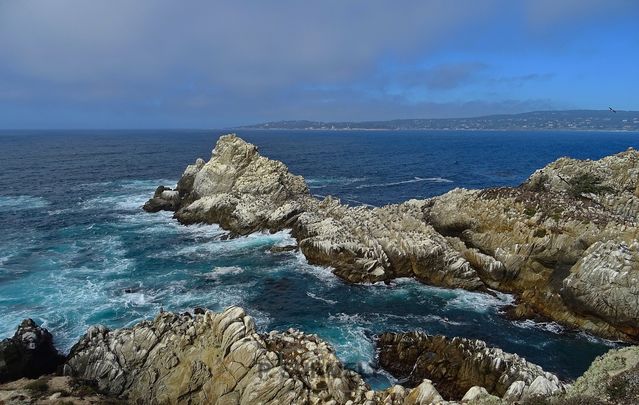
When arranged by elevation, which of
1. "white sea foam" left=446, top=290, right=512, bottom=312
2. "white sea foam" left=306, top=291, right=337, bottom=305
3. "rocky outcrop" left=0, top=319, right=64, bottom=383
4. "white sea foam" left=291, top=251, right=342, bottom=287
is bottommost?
"white sea foam" left=446, top=290, right=512, bottom=312

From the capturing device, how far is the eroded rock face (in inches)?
820

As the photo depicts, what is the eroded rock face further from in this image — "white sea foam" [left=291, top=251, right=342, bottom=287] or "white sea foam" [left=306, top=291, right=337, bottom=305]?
"white sea foam" [left=291, top=251, right=342, bottom=287]

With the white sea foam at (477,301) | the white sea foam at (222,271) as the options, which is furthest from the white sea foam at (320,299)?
the white sea foam at (477,301)

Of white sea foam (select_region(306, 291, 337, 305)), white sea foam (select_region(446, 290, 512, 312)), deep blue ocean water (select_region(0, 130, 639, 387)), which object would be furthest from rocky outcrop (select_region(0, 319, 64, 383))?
white sea foam (select_region(446, 290, 512, 312))

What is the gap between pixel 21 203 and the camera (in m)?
70.5

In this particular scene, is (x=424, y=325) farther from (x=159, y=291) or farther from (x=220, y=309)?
(x=159, y=291)

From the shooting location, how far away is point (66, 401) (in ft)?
70.4

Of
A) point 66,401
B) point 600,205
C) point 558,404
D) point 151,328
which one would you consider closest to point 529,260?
point 600,205

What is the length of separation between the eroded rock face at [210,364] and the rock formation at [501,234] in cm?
1894

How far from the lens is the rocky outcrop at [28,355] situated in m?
25.6

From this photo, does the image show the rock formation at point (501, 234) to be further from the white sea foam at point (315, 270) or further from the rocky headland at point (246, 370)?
the rocky headland at point (246, 370)

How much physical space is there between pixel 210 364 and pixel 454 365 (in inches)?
538

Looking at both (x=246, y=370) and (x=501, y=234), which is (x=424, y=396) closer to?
(x=246, y=370)

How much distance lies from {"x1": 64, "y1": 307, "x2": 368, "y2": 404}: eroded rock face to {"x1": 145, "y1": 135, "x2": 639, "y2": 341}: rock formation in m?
18.9
